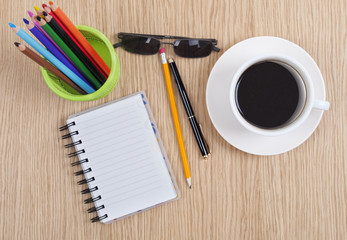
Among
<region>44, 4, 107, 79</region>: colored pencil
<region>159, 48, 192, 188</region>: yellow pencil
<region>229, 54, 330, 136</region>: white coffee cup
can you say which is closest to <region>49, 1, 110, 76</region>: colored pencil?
<region>44, 4, 107, 79</region>: colored pencil

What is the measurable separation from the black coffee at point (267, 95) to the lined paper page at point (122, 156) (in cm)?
22

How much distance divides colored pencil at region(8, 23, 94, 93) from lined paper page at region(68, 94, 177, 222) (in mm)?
93

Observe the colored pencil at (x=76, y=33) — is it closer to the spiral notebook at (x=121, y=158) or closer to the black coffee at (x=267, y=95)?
the spiral notebook at (x=121, y=158)

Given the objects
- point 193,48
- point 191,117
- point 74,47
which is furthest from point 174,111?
point 74,47

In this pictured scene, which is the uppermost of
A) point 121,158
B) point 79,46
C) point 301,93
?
point 79,46

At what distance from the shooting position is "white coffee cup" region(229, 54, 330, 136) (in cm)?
51

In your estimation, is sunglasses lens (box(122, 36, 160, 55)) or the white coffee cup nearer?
the white coffee cup

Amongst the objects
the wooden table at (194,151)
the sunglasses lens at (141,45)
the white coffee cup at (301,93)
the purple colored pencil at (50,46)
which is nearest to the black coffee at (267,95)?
the white coffee cup at (301,93)

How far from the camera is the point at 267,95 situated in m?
0.58

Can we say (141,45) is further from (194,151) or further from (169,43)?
(194,151)

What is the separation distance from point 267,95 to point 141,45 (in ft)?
0.98

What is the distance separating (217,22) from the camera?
68 cm

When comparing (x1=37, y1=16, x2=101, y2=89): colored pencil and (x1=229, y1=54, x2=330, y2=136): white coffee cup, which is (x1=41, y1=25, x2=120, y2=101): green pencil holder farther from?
(x1=229, y1=54, x2=330, y2=136): white coffee cup

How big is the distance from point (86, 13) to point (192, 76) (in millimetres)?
293
